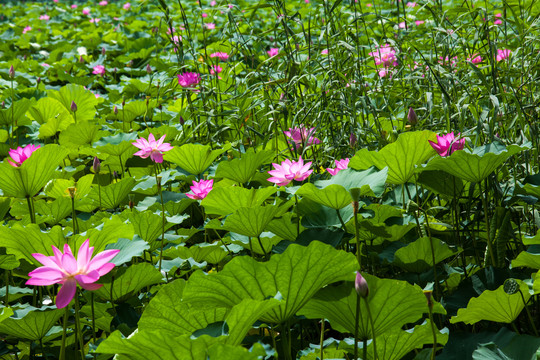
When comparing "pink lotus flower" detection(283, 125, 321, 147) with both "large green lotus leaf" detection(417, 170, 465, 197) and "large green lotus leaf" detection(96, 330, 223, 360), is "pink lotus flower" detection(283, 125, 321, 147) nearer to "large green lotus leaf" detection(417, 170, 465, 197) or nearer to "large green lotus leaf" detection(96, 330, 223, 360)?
"large green lotus leaf" detection(417, 170, 465, 197)

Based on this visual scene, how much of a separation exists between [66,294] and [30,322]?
33 cm

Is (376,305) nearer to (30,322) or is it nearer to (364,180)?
(364,180)

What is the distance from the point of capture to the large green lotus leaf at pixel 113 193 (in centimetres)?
143

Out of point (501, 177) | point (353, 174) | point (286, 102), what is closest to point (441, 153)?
point (353, 174)

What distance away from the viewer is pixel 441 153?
46.1 inches

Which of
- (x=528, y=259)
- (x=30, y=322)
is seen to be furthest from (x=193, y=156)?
(x=528, y=259)

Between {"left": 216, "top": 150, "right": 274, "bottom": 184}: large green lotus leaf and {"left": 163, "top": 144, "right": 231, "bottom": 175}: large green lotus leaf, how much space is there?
0.40 feet

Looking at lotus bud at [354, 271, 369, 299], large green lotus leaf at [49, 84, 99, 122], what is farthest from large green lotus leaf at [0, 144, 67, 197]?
large green lotus leaf at [49, 84, 99, 122]

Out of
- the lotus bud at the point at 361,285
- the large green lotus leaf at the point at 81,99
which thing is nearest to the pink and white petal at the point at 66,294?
the lotus bud at the point at 361,285

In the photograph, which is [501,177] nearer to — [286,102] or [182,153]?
[286,102]

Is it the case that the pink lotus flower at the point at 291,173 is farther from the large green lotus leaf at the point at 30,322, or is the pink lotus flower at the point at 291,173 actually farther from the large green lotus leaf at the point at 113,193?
the large green lotus leaf at the point at 30,322

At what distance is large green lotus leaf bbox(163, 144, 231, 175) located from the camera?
1.53 m

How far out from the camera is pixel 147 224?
47.4 inches

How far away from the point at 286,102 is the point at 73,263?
3.33 feet
